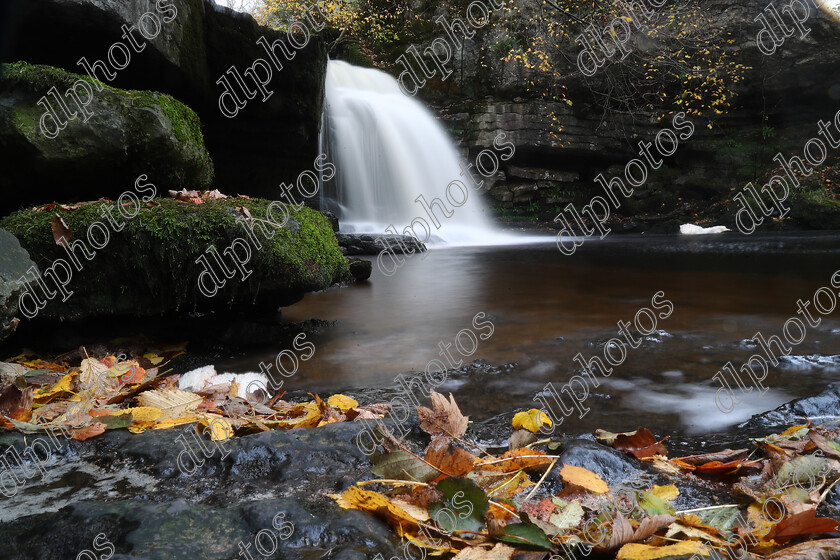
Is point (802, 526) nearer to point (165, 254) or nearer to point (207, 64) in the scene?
point (165, 254)

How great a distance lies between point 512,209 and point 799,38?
8996 millimetres

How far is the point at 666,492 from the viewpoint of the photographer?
4.77 feet

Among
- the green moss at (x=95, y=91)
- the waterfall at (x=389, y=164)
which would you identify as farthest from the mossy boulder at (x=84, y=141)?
the waterfall at (x=389, y=164)

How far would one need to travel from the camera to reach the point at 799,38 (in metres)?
13.9

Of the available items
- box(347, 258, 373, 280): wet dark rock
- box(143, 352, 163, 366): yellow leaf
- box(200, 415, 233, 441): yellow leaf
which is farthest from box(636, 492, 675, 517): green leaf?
box(347, 258, 373, 280): wet dark rock

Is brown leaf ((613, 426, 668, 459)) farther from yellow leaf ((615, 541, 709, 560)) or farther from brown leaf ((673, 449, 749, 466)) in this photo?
yellow leaf ((615, 541, 709, 560))

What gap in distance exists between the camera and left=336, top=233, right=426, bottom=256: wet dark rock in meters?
10.2

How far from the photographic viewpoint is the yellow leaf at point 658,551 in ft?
3.49

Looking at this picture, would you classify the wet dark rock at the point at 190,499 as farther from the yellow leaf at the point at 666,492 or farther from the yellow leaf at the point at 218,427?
the yellow leaf at the point at 666,492

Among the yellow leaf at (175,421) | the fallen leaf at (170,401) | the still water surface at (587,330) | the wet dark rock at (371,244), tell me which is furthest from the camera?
the wet dark rock at (371,244)

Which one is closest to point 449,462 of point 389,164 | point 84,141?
point 84,141

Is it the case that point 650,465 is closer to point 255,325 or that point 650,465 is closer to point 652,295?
point 255,325

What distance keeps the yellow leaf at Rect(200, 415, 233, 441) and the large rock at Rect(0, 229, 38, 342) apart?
3.78 ft

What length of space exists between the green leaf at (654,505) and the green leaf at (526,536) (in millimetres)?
372
